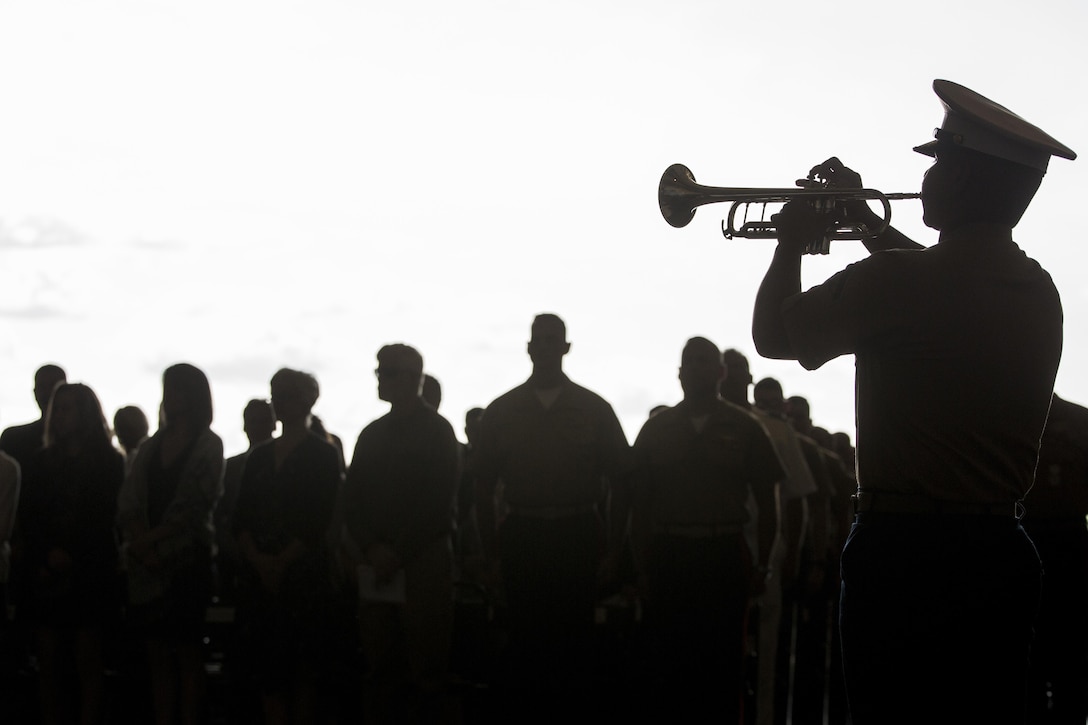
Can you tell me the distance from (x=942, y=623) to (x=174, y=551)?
16.7ft

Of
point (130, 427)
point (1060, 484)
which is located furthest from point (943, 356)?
point (130, 427)

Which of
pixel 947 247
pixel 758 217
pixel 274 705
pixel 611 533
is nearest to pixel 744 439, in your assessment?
pixel 611 533

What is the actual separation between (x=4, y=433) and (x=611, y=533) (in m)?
3.92

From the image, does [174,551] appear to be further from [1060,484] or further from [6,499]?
[1060,484]

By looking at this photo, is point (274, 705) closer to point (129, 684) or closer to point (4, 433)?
A: point (129, 684)

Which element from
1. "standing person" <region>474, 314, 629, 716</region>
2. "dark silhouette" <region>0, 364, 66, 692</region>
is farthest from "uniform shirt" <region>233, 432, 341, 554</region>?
"dark silhouette" <region>0, 364, 66, 692</region>

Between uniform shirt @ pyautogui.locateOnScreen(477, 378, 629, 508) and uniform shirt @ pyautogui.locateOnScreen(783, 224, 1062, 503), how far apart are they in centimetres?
398

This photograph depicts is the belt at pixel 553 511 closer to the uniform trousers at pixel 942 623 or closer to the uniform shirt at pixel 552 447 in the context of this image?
the uniform shirt at pixel 552 447

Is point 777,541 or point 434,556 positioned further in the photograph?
point 777,541

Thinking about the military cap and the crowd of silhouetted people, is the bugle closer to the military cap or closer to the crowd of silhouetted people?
the military cap

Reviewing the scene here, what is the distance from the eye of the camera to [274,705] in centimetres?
Result: 767

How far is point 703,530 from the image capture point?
7531 millimetres

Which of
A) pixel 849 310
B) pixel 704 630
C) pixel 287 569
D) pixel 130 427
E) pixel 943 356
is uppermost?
pixel 130 427

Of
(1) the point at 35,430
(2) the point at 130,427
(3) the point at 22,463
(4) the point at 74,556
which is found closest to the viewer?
(4) the point at 74,556
